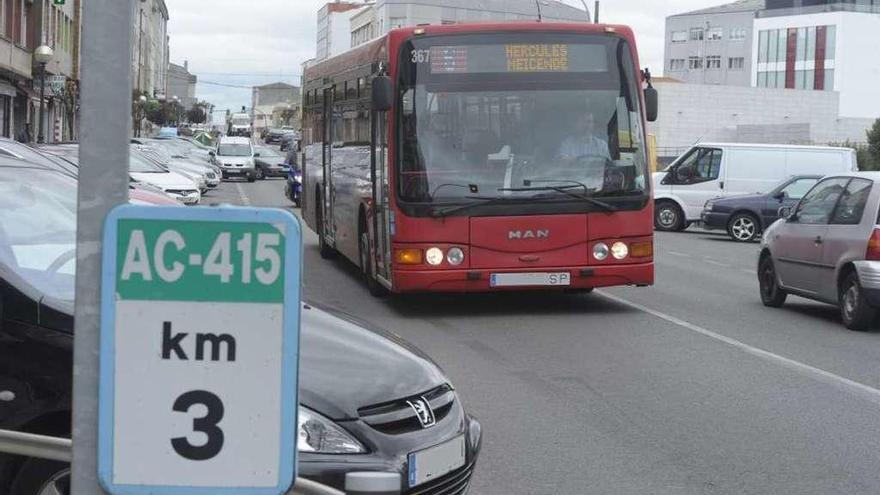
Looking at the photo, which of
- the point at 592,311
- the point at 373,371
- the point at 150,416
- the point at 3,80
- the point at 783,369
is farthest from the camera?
the point at 3,80

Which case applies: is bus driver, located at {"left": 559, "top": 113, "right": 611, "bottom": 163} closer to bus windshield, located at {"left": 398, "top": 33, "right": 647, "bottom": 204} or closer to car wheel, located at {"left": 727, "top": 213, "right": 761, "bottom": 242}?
bus windshield, located at {"left": 398, "top": 33, "right": 647, "bottom": 204}

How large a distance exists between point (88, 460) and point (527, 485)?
12.3 feet

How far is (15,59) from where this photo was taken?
139 feet

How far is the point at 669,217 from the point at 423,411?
26.5 meters

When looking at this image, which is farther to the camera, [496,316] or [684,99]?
[684,99]

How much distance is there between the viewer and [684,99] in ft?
289

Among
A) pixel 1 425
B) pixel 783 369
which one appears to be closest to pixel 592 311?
pixel 783 369

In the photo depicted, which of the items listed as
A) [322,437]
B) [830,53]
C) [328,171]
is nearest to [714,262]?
[328,171]

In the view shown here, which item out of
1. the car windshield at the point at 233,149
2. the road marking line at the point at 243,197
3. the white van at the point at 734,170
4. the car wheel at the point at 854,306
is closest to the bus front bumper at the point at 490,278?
the car wheel at the point at 854,306

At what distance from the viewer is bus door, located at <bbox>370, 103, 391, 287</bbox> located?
1290 centimetres

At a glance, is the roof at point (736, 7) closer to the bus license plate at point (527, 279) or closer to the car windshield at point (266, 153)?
the car windshield at point (266, 153)

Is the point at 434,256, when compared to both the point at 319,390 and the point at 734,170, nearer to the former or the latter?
the point at 319,390

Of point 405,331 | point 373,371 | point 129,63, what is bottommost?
point 405,331

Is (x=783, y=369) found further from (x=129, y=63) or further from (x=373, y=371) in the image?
(x=129, y=63)
